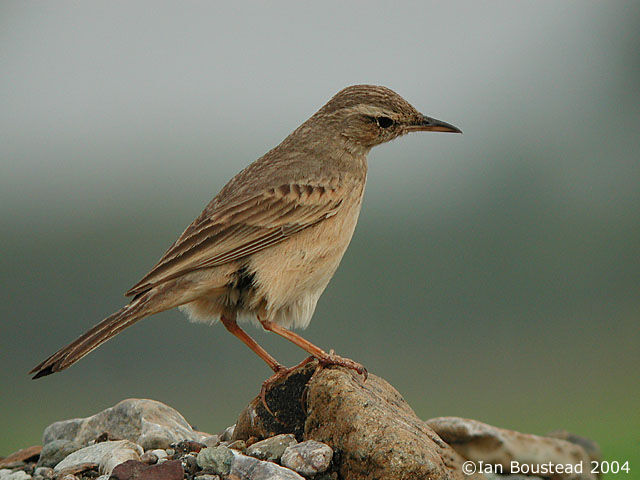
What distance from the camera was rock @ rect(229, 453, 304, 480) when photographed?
230 inches

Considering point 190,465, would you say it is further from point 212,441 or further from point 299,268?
point 299,268

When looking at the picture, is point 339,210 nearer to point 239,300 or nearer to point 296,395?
point 239,300

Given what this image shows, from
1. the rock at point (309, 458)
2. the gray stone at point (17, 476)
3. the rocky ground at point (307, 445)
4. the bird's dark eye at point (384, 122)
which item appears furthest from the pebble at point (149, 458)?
the bird's dark eye at point (384, 122)

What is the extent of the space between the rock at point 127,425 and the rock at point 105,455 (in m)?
0.50

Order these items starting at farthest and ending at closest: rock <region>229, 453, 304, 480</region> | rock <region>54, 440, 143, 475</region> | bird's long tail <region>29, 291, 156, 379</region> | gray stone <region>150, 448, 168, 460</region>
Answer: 1. gray stone <region>150, 448, 168, 460</region>
2. rock <region>54, 440, 143, 475</region>
3. bird's long tail <region>29, 291, 156, 379</region>
4. rock <region>229, 453, 304, 480</region>

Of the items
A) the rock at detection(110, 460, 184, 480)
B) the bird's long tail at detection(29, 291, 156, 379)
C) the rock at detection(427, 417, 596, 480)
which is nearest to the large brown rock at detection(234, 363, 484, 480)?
the rock at detection(427, 417, 596, 480)

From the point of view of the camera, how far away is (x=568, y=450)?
7.04 m

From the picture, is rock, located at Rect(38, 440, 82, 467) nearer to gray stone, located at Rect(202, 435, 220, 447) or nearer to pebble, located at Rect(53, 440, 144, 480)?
pebble, located at Rect(53, 440, 144, 480)

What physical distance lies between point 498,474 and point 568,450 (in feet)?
2.26

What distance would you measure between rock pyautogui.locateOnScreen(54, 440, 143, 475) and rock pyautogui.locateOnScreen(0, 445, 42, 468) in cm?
86

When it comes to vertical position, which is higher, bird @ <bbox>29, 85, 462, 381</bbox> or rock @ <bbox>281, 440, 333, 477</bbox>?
bird @ <bbox>29, 85, 462, 381</bbox>

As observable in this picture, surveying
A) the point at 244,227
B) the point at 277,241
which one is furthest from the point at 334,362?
the point at 244,227

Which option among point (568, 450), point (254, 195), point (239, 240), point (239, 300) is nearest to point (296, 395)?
point (239, 300)

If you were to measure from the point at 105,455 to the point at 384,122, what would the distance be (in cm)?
459
